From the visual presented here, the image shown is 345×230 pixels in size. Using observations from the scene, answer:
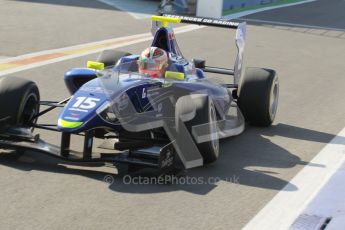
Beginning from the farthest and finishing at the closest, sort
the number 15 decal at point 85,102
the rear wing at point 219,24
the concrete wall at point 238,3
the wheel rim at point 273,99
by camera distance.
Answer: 1. the concrete wall at point 238,3
2. the rear wing at point 219,24
3. the wheel rim at point 273,99
4. the number 15 decal at point 85,102

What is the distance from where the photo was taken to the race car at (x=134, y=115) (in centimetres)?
665

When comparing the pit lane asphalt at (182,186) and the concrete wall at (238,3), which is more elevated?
the concrete wall at (238,3)

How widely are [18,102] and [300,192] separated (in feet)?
9.46

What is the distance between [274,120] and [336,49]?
27.8 ft

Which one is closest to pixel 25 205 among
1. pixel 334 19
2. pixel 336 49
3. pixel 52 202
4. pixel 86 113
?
pixel 52 202

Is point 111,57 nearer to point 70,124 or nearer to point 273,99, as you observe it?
point 273,99

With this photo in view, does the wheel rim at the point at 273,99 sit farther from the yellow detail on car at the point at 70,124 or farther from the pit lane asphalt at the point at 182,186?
the yellow detail on car at the point at 70,124

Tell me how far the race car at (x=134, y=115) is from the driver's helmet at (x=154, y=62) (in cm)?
1

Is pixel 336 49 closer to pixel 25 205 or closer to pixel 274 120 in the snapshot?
pixel 274 120

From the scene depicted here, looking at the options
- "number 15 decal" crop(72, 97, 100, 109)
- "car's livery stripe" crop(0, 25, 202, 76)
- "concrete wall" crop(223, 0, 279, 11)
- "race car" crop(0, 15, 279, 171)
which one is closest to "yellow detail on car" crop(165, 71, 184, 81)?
"race car" crop(0, 15, 279, 171)

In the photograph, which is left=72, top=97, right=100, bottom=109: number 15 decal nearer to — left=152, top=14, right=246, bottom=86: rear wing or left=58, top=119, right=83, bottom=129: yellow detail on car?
left=58, top=119, right=83, bottom=129: yellow detail on car

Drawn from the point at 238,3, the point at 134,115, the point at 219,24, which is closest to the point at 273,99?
the point at 219,24

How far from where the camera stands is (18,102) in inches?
283

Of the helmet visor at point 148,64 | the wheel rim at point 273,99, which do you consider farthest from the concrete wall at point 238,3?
the helmet visor at point 148,64
